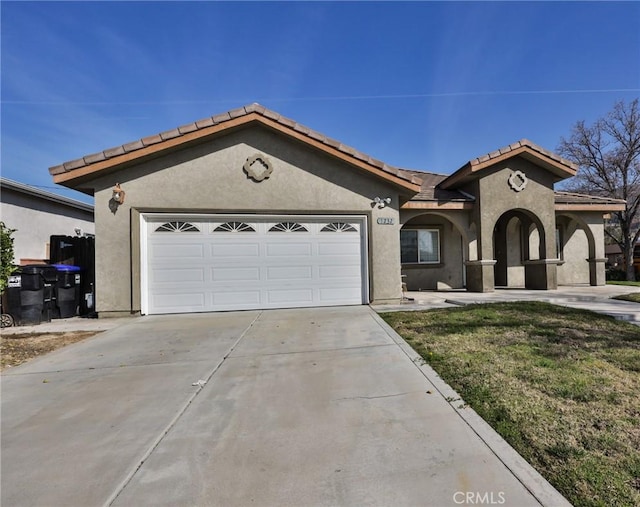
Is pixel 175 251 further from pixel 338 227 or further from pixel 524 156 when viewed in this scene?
pixel 524 156

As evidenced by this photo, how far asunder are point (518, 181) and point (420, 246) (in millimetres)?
3973

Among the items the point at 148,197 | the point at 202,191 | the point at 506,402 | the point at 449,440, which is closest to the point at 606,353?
the point at 506,402

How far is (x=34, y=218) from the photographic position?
38.4ft

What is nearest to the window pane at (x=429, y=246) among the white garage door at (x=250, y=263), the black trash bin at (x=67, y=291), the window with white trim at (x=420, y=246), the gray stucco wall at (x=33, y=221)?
the window with white trim at (x=420, y=246)

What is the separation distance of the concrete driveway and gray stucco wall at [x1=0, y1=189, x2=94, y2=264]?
8434 mm

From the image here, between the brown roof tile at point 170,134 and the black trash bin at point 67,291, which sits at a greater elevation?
the brown roof tile at point 170,134

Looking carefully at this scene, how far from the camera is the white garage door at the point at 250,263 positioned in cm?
839

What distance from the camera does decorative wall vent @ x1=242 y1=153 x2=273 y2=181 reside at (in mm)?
8641

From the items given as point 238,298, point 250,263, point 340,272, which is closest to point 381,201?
point 340,272

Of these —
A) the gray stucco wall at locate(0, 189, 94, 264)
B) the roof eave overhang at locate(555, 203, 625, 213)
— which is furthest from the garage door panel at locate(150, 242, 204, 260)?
the roof eave overhang at locate(555, 203, 625, 213)

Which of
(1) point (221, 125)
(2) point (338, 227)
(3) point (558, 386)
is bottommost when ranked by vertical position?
(3) point (558, 386)

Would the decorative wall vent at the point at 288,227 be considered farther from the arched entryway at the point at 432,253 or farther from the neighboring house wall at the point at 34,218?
the neighboring house wall at the point at 34,218

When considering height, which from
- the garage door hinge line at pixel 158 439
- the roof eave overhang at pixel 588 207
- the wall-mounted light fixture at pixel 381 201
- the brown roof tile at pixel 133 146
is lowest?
the garage door hinge line at pixel 158 439

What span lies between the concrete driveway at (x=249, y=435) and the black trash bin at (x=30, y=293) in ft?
11.8
